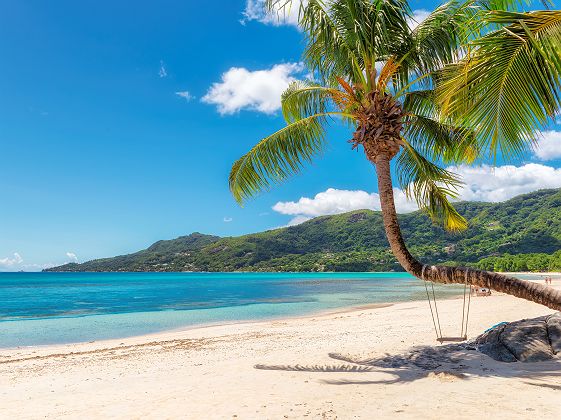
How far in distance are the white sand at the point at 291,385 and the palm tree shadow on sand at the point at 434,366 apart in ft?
0.07

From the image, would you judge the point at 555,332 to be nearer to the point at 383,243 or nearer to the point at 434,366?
the point at 434,366

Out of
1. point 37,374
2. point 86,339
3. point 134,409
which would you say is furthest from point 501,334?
point 86,339

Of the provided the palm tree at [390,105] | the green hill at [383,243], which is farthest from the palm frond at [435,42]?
the green hill at [383,243]

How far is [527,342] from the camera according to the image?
314 inches

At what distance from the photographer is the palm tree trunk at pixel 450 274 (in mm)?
4523

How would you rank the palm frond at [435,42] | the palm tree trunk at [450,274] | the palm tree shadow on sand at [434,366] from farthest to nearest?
the palm frond at [435,42], the palm tree shadow on sand at [434,366], the palm tree trunk at [450,274]

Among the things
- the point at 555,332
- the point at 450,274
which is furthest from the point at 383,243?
the point at 450,274

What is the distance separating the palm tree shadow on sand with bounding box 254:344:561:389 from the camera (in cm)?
691

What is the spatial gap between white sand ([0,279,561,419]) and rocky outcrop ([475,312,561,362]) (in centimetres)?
33

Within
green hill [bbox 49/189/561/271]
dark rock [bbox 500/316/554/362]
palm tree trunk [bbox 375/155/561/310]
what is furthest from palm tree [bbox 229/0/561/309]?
green hill [bbox 49/189/561/271]

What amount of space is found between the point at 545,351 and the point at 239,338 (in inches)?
423

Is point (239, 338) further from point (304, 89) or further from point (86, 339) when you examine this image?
point (304, 89)

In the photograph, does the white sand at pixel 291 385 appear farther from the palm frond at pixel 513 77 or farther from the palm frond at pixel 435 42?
the palm frond at pixel 435 42

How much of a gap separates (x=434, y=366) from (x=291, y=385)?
2987mm
